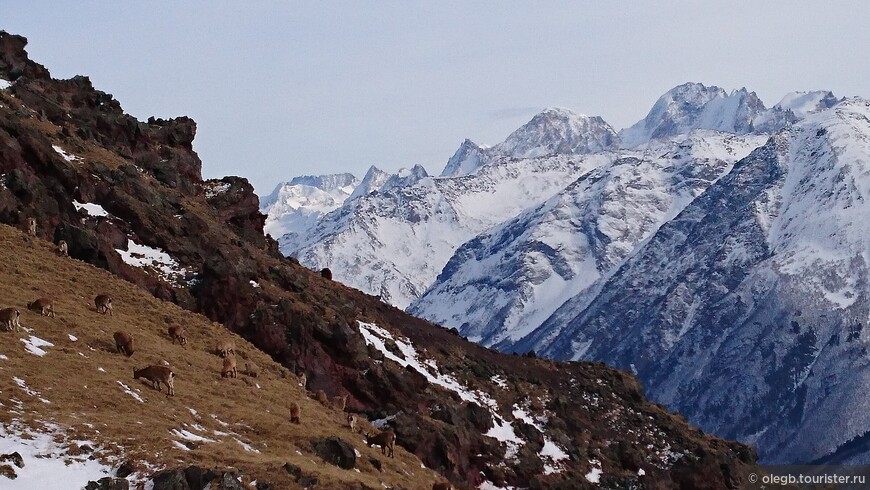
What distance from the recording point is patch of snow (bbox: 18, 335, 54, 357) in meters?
43.7

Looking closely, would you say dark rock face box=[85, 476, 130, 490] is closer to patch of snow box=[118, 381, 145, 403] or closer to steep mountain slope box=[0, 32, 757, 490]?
steep mountain slope box=[0, 32, 757, 490]

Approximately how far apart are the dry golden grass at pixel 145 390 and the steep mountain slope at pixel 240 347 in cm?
14

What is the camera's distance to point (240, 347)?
61.8 metres

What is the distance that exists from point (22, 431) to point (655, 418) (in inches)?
3071

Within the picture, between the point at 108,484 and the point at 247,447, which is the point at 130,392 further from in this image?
the point at 108,484

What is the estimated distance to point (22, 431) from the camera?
116 feet

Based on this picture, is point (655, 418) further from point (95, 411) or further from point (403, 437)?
point (95, 411)

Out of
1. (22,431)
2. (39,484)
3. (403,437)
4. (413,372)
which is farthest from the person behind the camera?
(413,372)

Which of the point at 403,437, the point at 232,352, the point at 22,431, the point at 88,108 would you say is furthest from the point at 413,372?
the point at 22,431

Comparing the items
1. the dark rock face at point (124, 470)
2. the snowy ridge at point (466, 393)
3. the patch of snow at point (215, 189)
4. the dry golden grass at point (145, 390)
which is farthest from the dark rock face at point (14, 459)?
the patch of snow at point (215, 189)

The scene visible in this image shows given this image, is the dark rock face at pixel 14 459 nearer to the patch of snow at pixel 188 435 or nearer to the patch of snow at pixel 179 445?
the patch of snow at pixel 179 445

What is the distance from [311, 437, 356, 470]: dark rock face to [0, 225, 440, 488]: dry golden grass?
58 cm

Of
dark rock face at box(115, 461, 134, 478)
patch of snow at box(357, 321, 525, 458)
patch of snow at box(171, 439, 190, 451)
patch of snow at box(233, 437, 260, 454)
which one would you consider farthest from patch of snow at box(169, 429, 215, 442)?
patch of snow at box(357, 321, 525, 458)

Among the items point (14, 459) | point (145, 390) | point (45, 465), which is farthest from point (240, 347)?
point (14, 459)
